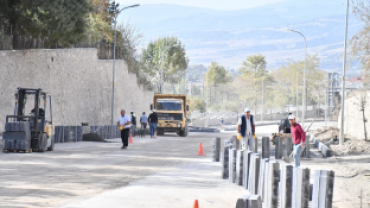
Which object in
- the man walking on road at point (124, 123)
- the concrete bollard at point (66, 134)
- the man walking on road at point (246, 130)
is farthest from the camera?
the concrete bollard at point (66, 134)

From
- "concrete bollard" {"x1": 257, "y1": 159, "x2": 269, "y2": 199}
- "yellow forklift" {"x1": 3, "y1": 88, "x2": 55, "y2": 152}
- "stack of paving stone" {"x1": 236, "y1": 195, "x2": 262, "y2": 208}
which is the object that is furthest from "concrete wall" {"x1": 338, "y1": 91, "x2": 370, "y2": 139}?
"stack of paving stone" {"x1": 236, "y1": 195, "x2": 262, "y2": 208}

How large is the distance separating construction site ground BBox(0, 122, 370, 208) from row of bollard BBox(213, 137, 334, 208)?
0.43 m

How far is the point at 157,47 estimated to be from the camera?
3915 inches

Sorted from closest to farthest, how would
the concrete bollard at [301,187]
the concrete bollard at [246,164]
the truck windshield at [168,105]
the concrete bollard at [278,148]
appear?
the concrete bollard at [301,187], the concrete bollard at [246,164], the concrete bollard at [278,148], the truck windshield at [168,105]

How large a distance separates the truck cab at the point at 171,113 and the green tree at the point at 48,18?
38.4 feet

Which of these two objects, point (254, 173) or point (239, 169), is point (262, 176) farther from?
point (239, 169)

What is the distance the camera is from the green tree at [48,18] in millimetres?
32656

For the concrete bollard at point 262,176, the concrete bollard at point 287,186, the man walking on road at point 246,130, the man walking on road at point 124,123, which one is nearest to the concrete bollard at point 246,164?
the concrete bollard at point 262,176

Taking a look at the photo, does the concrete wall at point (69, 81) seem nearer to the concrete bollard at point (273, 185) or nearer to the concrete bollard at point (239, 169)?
the concrete bollard at point (239, 169)

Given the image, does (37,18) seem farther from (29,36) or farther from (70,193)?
(70,193)

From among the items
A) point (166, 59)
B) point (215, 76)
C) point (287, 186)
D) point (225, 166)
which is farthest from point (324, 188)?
point (215, 76)

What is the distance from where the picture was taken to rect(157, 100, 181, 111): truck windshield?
152 ft

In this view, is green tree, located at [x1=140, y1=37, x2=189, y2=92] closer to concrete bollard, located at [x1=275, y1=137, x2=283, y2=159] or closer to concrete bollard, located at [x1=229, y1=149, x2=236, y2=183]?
concrete bollard, located at [x1=275, y1=137, x2=283, y2=159]

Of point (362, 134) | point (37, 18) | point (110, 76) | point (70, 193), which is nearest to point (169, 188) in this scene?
point (70, 193)
